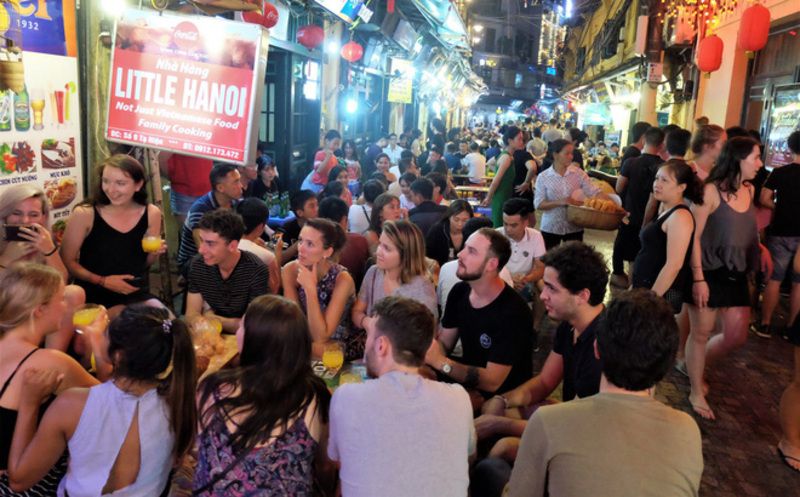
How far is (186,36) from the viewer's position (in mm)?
3988

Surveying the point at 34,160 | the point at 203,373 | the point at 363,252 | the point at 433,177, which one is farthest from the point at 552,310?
the point at 433,177

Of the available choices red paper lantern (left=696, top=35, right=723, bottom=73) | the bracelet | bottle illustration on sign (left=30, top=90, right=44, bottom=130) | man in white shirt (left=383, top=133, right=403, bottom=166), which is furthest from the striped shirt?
man in white shirt (left=383, top=133, right=403, bottom=166)

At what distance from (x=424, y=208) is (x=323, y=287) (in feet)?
7.89

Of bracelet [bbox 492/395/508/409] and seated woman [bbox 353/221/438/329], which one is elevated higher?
seated woman [bbox 353/221/438/329]

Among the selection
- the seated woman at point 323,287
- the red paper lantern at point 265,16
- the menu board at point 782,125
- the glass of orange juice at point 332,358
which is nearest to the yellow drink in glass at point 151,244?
the seated woman at point 323,287

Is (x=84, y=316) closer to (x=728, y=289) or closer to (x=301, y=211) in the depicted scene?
(x=301, y=211)

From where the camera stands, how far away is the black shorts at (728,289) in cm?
481

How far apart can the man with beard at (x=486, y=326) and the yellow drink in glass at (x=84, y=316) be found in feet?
5.80

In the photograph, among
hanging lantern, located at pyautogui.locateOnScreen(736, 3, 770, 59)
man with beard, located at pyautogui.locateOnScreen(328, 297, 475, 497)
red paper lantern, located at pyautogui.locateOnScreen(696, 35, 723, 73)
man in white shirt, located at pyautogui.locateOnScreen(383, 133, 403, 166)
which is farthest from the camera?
man in white shirt, located at pyautogui.locateOnScreen(383, 133, 403, 166)

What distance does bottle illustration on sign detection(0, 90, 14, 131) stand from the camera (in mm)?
4133

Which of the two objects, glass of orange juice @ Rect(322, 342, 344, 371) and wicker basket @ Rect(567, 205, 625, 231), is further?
wicker basket @ Rect(567, 205, 625, 231)

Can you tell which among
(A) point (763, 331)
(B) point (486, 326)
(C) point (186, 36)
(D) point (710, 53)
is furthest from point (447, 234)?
(D) point (710, 53)

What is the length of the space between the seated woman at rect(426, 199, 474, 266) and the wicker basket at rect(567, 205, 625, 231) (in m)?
1.60

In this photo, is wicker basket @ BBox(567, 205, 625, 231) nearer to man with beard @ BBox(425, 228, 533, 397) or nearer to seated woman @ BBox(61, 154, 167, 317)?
man with beard @ BBox(425, 228, 533, 397)
